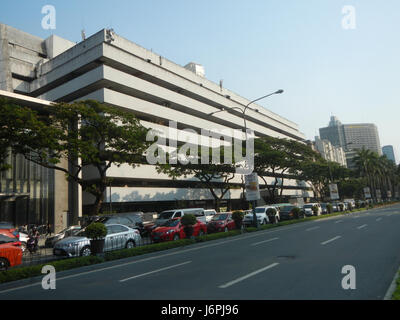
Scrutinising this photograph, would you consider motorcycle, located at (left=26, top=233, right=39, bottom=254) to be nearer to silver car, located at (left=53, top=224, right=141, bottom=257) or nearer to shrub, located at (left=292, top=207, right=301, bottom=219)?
silver car, located at (left=53, top=224, right=141, bottom=257)

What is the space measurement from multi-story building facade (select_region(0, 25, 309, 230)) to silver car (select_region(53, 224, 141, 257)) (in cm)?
1937

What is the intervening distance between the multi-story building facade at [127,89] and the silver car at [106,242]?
63.5ft

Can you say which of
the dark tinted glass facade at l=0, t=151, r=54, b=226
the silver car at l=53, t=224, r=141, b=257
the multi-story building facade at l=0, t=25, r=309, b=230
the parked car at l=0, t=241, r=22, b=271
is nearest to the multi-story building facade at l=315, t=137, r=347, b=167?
the multi-story building facade at l=0, t=25, r=309, b=230

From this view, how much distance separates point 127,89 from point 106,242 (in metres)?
30.4

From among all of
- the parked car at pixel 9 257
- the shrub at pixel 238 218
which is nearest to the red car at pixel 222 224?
the shrub at pixel 238 218

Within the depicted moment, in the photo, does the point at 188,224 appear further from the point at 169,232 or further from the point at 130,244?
the point at 130,244

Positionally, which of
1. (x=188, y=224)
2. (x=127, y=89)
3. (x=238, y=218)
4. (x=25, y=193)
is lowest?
(x=238, y=218)

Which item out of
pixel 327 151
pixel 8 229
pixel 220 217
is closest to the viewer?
pixel 8 229

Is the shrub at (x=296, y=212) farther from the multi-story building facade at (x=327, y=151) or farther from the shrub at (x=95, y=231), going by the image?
the multi-story building facade at (x=327, y=151)

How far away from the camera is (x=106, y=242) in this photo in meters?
15.9

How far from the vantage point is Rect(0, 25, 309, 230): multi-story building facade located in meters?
39.5

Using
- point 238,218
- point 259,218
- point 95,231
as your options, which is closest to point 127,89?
point 259,218

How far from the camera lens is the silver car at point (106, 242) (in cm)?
1473

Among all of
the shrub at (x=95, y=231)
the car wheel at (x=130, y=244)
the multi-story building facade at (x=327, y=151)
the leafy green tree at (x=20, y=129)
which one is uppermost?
the multi-story building facade at (x=327, y=151)
